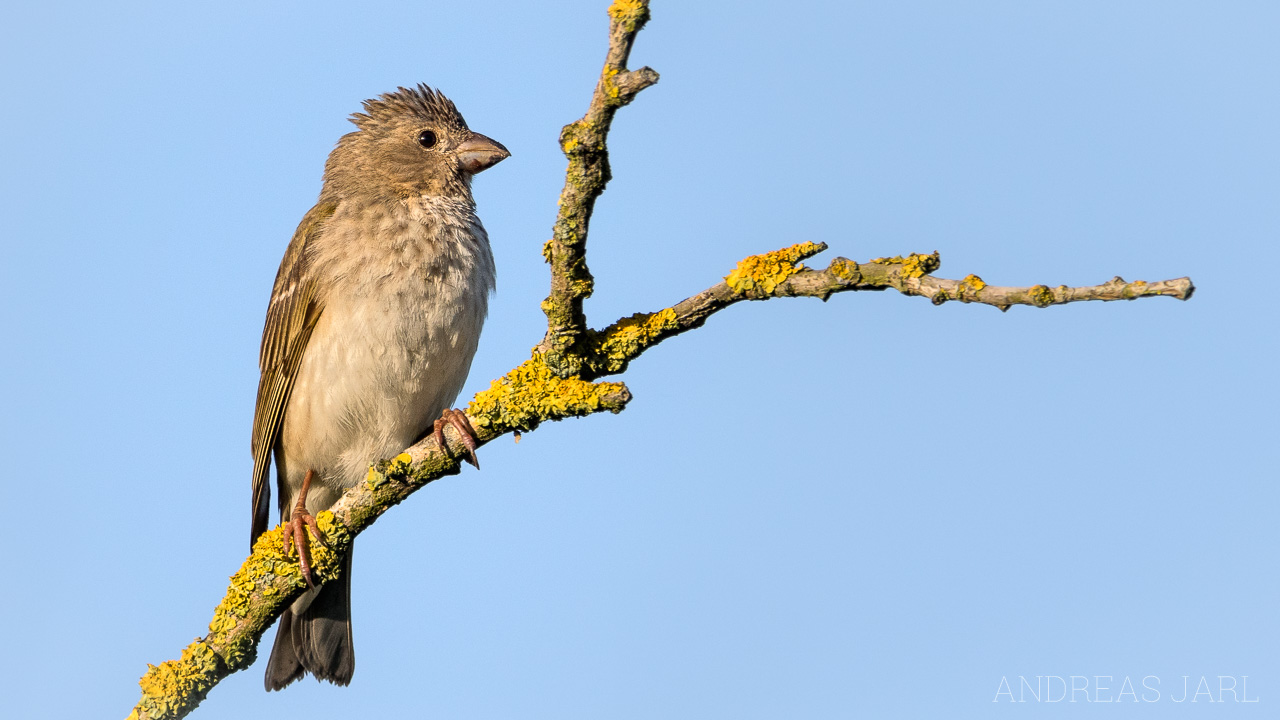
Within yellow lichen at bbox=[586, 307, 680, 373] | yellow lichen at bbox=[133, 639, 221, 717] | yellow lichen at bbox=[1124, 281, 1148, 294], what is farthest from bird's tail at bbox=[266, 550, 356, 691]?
yellow lichen at bbox=[1124, 281, 1148, 294]

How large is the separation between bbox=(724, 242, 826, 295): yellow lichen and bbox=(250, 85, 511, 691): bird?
6.80ft

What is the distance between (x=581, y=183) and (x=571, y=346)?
30.3 inches

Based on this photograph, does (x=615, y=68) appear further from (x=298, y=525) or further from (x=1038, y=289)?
(x=298, y=525)

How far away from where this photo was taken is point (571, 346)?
3.97m

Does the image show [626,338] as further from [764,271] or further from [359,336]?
[359,336]

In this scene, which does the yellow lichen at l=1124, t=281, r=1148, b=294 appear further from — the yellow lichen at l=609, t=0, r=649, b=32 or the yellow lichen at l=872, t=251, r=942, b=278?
Result: the yellow lichen at l=609, t=0, r=649, b=32

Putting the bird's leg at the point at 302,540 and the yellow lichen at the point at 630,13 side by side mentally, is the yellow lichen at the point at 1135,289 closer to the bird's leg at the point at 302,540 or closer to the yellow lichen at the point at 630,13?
the yellow lichen at the point at 630,13

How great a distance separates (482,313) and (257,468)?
153 cm

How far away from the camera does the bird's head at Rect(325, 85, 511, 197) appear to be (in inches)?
245

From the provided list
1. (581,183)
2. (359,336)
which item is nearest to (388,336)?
(359,336)

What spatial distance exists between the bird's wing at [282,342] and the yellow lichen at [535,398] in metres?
1.75

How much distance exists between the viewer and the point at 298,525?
15.5 feet

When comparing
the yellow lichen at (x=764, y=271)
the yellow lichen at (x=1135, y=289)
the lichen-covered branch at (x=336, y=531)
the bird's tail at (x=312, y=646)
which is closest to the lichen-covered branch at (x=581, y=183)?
the lichen-covered branch at (x=336, y=531)

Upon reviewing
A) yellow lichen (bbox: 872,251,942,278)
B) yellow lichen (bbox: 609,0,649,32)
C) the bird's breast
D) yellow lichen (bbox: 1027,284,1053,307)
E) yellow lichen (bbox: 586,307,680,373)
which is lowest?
yellow lichen (bbox: 1027,284,1053,307)
